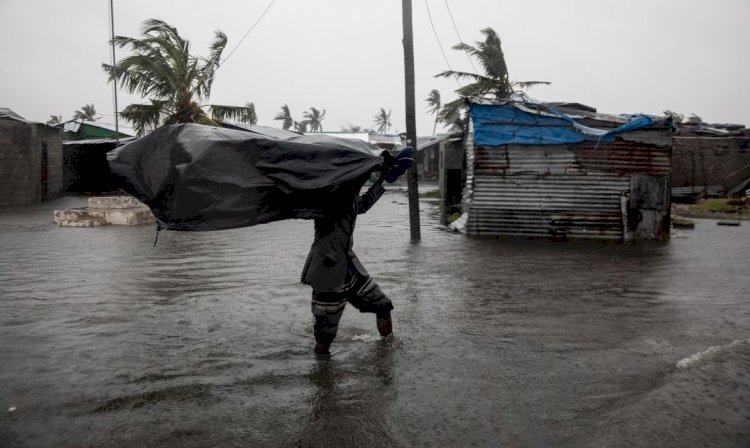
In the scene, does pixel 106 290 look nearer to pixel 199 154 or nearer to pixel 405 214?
pixel 199 154

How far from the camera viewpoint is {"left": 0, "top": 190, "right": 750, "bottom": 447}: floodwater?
10.4 ft

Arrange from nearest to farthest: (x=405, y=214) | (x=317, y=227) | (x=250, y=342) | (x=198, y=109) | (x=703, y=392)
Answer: (x=703, y=392) < (x=317, y=227) < (x=250, y=342) < (x=198, y=109) < (x=405, y=214)

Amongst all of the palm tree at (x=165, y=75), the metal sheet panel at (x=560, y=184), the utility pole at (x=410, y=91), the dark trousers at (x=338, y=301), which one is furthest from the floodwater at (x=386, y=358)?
the palm tree at (x=165, y=75)

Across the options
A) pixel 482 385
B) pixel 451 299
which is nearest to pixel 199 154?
pixel 482 385

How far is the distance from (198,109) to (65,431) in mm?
16297

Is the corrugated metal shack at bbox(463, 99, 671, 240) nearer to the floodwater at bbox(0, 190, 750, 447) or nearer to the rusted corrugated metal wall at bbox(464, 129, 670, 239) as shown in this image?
the rusted corrugated metal wall at bbox(464, 129, 670, 239)

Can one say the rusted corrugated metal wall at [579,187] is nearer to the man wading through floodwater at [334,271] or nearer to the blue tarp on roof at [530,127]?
the blue tarp on roof at [530,127]

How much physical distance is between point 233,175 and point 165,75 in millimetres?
15552

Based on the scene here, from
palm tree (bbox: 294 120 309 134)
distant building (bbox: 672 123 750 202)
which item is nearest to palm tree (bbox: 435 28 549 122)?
distant building (bbox: 672 123 750 202)

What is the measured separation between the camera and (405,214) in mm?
19500

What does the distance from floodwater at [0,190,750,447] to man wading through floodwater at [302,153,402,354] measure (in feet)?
1.10

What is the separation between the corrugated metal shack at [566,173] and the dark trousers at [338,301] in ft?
26.6

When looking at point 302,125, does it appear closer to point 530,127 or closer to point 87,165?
point 87,165

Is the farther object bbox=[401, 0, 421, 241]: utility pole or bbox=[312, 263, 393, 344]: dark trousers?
bbox=[401, 0, 421, 241]: utility pole
